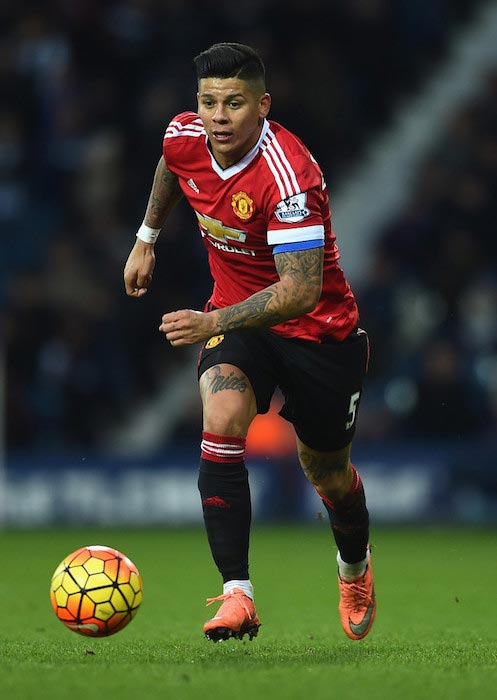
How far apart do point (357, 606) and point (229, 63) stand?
2.13 m

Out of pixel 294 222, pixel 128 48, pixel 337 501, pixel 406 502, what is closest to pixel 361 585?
pixel 337 501

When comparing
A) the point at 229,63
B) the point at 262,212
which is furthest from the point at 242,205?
the point at 229,63

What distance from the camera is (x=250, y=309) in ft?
15.6

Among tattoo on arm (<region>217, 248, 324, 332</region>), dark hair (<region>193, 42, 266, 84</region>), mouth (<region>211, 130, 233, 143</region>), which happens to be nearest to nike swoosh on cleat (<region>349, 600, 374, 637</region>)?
tattoo on arm (<region>217, 248, 324, 332</region>)

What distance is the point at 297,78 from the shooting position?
44.9 feet

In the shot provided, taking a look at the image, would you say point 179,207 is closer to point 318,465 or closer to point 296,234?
point 318,465

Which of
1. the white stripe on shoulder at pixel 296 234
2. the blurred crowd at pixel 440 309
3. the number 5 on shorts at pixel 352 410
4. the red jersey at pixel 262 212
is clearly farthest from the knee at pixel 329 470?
the blurred crowd at pixel 440 309

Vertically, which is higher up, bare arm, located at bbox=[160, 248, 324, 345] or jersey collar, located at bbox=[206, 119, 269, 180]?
jersey collar, located at bbox=[206, 119, 269, 180]

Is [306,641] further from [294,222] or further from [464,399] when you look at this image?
[464,399]

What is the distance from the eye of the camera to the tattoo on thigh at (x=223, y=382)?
4.90m

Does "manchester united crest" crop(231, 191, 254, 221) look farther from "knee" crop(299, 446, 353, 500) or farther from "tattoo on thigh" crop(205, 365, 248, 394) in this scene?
"knee" crop(299, 446, 353, 500)

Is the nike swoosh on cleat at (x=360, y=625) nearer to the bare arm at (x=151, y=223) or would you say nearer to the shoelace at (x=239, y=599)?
the shoelace at (x=239, y=599)

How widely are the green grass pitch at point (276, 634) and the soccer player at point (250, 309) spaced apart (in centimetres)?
28

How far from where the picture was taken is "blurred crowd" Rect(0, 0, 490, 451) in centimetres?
1198
